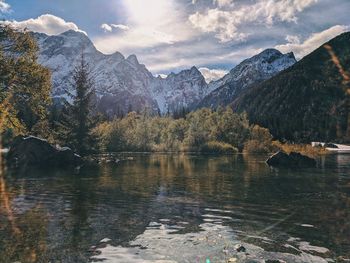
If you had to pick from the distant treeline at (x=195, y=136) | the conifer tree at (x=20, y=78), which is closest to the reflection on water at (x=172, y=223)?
the conifer tree at (x=20, y=78)

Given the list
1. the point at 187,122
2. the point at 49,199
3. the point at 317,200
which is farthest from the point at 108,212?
the point at 187,122

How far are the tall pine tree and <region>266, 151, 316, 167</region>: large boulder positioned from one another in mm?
35497

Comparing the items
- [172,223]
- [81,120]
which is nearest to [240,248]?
[172,223]

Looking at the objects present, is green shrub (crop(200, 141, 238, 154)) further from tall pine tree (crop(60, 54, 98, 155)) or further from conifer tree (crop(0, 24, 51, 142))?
conifer tree (crop(0, 24, 51, 142))

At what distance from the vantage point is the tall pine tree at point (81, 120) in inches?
3071

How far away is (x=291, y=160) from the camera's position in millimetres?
64688

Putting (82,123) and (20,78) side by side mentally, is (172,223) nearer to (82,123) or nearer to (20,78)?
(20,78)

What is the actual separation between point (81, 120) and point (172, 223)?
6230 cm

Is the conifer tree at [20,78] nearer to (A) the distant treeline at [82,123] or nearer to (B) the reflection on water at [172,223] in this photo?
(A) the distant treeline at [82,123]

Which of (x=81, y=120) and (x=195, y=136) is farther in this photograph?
(x=195, y=136)

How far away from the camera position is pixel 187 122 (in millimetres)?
152000

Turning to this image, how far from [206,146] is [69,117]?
57.5m

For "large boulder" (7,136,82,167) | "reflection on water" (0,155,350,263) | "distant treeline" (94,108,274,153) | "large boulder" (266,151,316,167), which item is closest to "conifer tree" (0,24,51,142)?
"reflection on water" (0,155,350,263)

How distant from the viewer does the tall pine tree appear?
3071 inches
